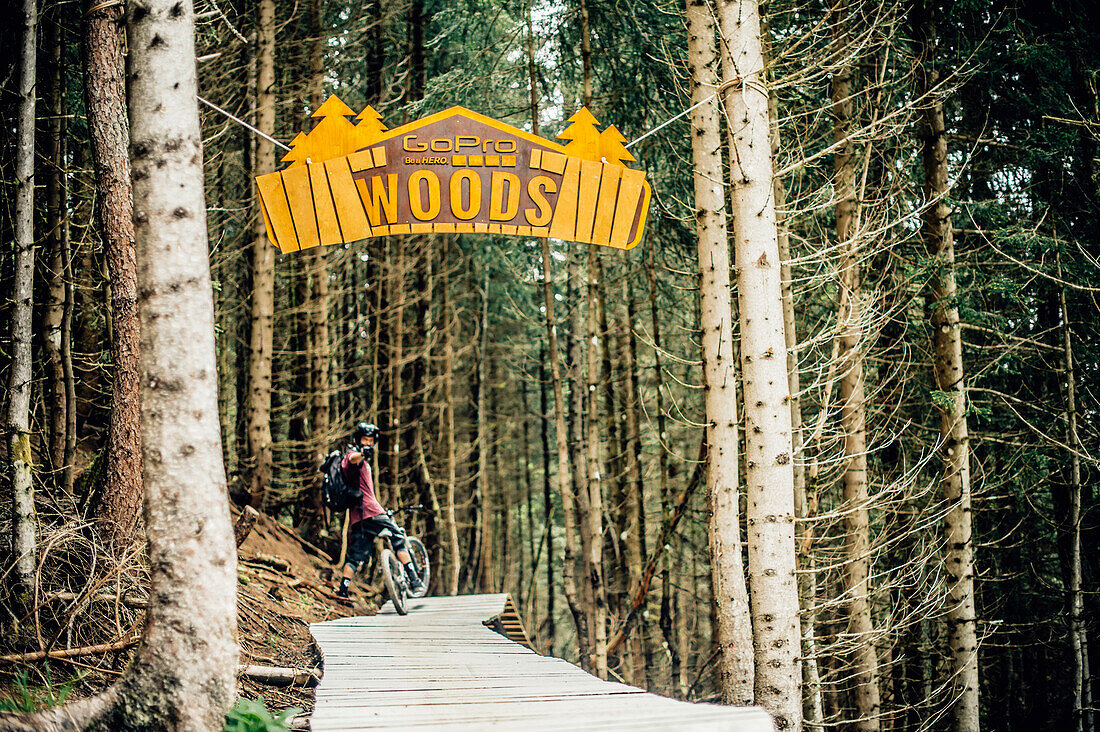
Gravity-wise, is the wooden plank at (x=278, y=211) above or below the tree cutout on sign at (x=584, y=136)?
below

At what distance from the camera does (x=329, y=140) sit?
17.1 feet

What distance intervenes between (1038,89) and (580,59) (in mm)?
6128

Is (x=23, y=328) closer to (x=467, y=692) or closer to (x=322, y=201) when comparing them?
(x=322, y=201)

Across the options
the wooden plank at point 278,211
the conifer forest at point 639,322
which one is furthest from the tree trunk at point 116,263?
the wooden plank at point 278,211

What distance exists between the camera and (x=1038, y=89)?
30.1 feet

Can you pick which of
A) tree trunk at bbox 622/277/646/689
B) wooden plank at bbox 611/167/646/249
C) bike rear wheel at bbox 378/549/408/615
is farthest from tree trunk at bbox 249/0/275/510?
tree trunk at bbox 622/277/646/689

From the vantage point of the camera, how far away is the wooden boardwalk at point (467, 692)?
3.68 meters

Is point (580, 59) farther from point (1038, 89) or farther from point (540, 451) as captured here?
point (540, 451)

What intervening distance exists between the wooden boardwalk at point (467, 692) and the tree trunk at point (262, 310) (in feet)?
11.3

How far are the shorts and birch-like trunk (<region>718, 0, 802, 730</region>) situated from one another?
4312 millimetres

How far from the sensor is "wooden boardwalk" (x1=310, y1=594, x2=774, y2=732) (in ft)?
12.1

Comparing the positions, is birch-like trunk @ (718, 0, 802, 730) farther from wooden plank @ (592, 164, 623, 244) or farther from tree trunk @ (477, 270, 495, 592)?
tree trunk @ (477, 270, 495, 592)

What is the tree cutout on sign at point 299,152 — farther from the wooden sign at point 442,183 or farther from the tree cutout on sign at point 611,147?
the tree cutout on sign at point 611,147

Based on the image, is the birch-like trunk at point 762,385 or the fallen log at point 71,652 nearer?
the fallen log at point 71,652
